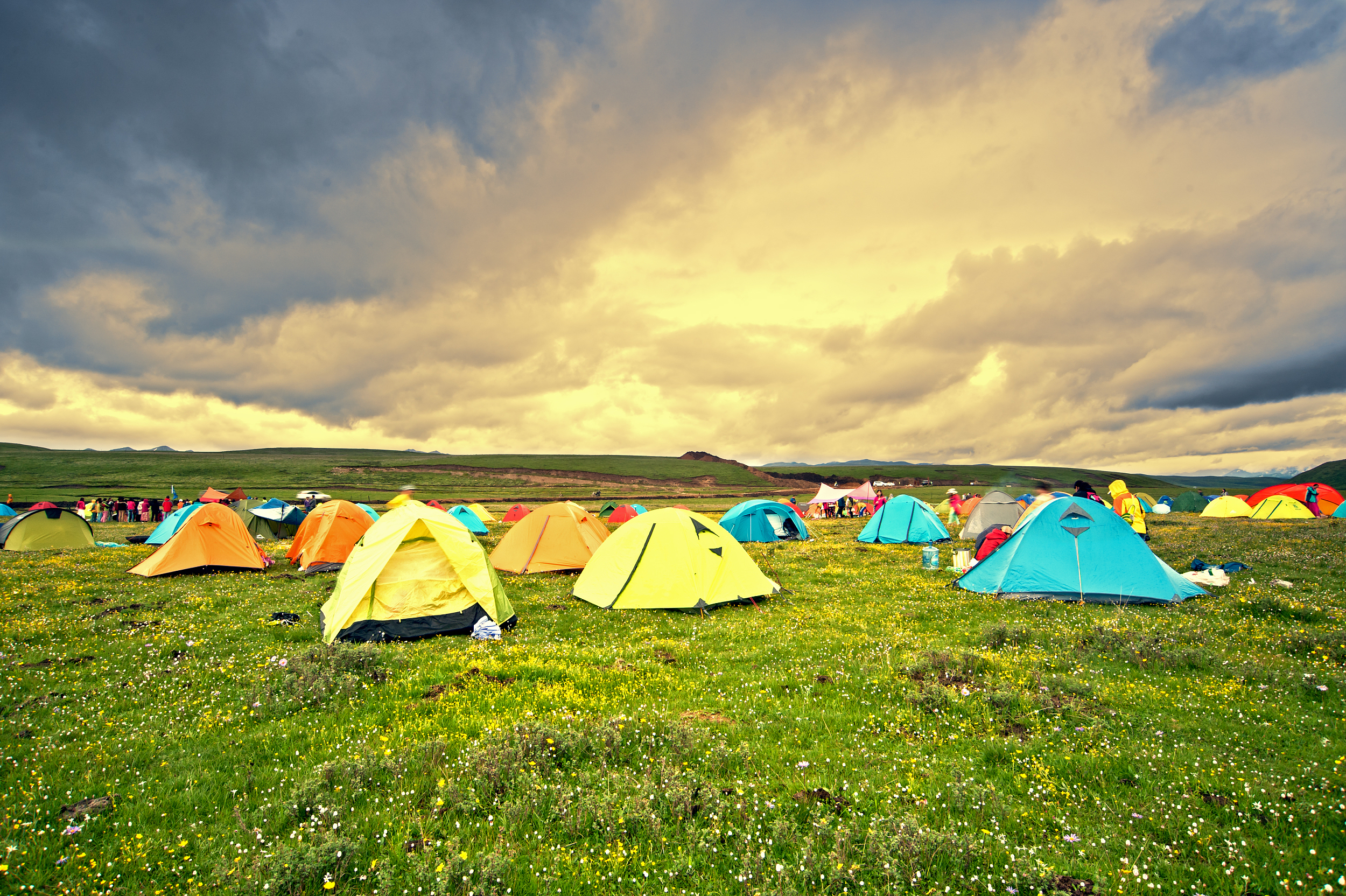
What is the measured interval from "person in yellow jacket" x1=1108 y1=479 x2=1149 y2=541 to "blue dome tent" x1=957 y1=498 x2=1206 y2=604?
17851mm

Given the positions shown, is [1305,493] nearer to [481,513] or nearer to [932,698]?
[932,698]

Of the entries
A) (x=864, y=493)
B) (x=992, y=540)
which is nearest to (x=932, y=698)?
(x=992, y=540)

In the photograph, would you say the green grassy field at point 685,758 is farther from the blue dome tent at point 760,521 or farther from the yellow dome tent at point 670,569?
the blue dome tent at point 760,521

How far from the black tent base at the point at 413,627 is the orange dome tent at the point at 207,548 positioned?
13.3 meters

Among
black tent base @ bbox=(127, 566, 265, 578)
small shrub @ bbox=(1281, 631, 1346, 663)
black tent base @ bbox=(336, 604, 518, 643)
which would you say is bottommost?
black tent base @ bbox=(127, 566, 265, 578)

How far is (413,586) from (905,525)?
28.1m

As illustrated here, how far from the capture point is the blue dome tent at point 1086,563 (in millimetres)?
15602

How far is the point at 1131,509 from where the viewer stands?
36.3 meters

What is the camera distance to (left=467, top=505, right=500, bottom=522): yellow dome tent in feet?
147

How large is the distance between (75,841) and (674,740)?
21.2ft

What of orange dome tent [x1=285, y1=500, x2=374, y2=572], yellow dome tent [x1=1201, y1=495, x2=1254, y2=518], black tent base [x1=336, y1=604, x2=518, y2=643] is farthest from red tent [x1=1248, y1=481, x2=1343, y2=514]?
orange dome tent [x1=285, y1=500, x2=374, y2=572]

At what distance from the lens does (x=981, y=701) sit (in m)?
8.93

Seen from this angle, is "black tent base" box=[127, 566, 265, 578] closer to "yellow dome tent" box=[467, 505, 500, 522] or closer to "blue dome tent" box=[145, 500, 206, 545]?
"blue dome tent" box=[145, 500, 206, 545]

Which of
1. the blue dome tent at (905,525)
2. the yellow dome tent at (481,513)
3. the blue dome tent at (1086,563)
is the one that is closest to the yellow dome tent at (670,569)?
the blue dome tent at (1086,563)
